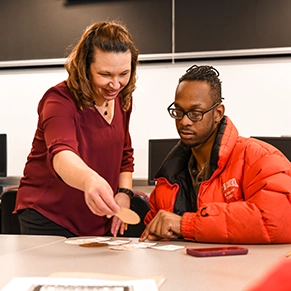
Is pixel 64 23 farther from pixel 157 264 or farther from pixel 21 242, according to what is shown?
pixel 157 264

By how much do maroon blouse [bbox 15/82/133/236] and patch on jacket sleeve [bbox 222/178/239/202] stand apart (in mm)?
456

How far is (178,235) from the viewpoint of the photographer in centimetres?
162

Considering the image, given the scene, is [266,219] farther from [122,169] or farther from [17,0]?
[17,0]

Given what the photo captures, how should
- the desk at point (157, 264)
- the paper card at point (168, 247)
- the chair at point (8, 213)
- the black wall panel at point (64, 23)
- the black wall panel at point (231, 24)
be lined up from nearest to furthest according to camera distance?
the desk at point (157, 264) → the paper card at point (168, 247) → the chair at point (8, 213) → the black wall panel at point (231, 24) → the black wall panel at point (64, 23)

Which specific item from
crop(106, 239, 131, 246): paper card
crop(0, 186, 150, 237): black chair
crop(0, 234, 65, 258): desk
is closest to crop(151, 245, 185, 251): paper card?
crop(106, 239, 131, 246): paper card

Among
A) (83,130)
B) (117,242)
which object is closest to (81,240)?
(117,242)

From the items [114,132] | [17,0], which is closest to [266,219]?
[114,132]

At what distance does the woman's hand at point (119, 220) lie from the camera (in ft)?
5.98

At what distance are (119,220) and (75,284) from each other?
87 cm

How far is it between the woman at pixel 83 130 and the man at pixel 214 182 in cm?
21

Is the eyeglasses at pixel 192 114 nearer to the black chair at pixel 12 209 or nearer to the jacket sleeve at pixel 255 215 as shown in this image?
the jacket sleeve at pixel 255 215

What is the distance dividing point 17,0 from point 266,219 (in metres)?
3.65

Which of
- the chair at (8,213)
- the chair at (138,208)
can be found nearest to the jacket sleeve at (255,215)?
the chair at (138,208)

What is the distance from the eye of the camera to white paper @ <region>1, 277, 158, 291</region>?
36.6 inches
